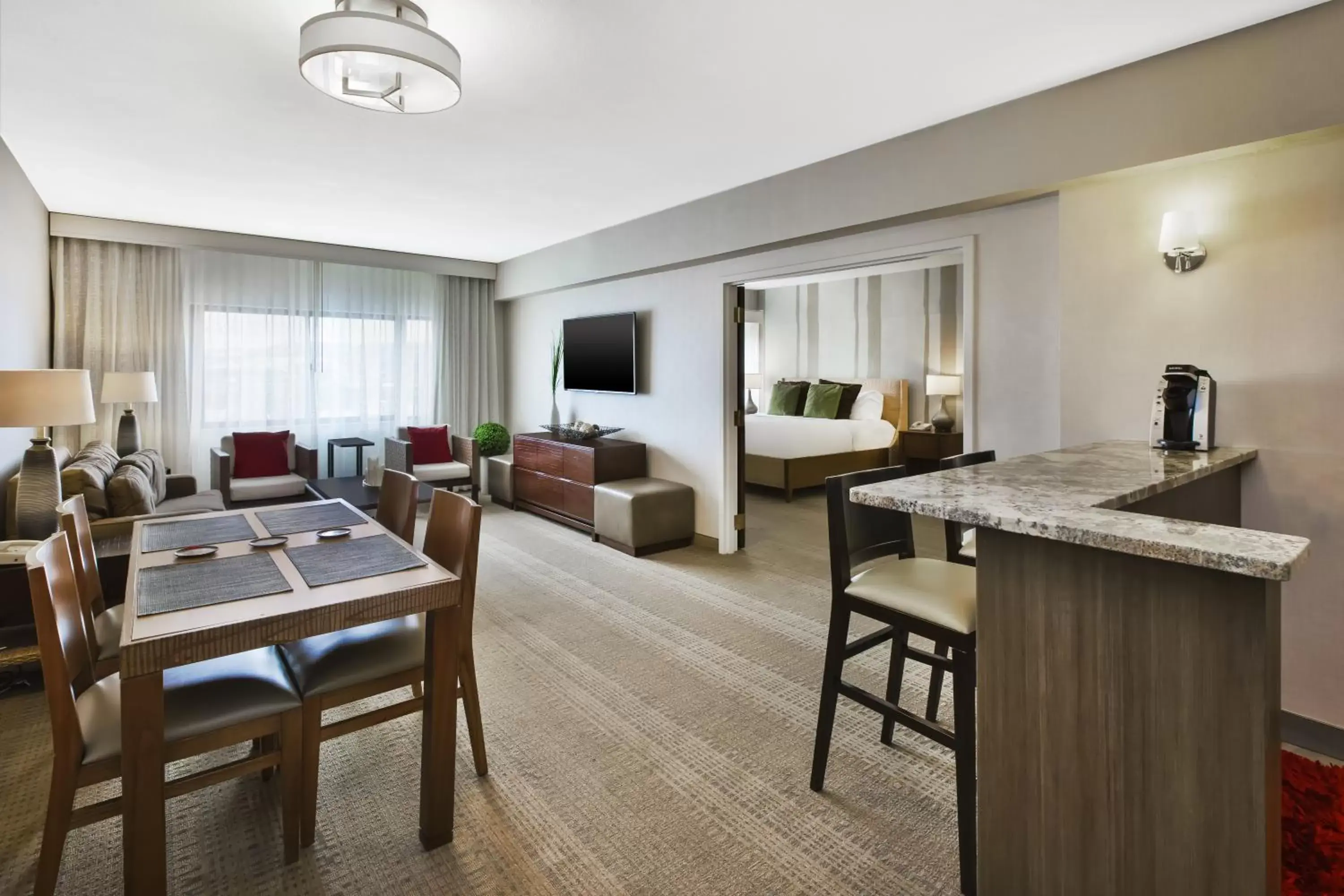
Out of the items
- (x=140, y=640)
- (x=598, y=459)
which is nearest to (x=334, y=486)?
(x=598, y=459)

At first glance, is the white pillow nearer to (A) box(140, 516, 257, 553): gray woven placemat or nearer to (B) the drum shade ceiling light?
(B) the drum shade ceiling light

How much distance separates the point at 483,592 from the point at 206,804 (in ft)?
6.64

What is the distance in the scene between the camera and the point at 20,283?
3.94 metres

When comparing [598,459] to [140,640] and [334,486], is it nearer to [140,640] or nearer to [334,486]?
[334,486]

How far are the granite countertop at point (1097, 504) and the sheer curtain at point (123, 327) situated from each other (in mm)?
6069

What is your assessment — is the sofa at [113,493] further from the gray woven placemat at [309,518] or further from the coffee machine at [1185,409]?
the coffee machine at [1185,409]

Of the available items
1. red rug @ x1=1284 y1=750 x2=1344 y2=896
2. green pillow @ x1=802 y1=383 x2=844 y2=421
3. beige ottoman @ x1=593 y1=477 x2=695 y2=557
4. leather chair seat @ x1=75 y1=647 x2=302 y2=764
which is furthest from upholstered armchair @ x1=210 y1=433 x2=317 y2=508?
red rug @ x1=1284 y1=750 x2=1344 y2=896

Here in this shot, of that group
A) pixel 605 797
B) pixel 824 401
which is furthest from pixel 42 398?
pixel 824 401

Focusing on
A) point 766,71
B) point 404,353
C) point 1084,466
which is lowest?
point 1084,466

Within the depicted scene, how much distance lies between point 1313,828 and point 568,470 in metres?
4.69

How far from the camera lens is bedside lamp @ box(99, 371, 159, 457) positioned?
15.6 feet

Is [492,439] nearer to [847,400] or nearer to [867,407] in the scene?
[847,400]

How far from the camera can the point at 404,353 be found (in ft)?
22.6

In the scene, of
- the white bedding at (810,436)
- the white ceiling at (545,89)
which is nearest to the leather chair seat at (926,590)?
the white ceiling at (545,89)
